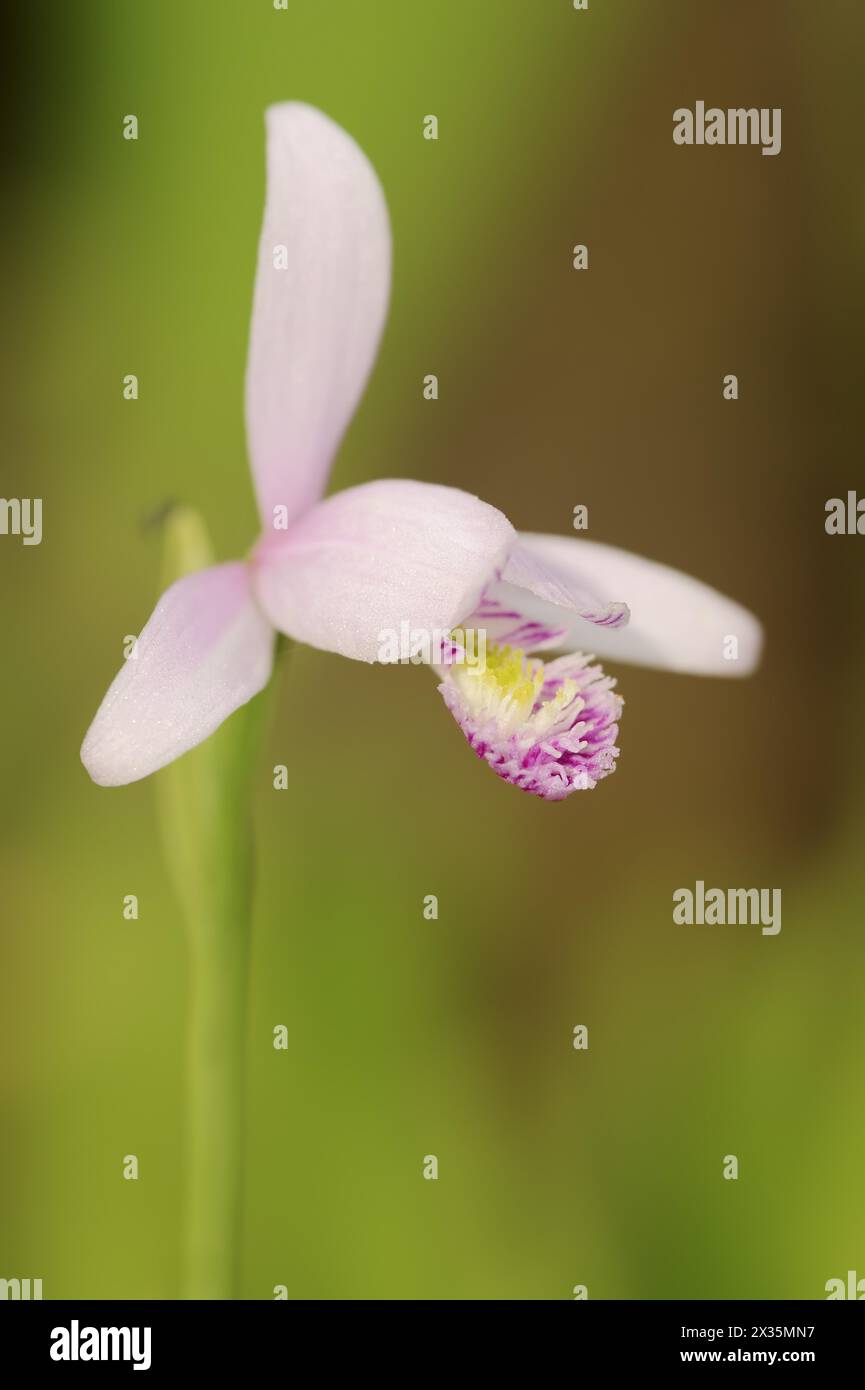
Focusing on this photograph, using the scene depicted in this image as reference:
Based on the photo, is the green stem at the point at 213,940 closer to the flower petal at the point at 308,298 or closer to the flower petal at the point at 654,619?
the flower petal at the point at 308,298

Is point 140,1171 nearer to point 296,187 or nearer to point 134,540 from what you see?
point 134,540

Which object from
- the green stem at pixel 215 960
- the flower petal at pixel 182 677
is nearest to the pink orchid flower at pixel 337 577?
the flower petal at pixel 182 677

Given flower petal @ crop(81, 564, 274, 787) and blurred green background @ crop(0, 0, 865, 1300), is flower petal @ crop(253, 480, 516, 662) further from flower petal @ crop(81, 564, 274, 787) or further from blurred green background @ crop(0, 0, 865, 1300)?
blurred green background @ crop(0, 0, 865, 1300)

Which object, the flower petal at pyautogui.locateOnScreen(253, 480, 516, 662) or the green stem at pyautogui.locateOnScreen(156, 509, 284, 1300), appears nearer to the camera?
the flower petal at pyautogui.locateOnScreen(253, 480, 516, 662)

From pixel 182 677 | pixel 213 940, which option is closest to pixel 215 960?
pixel 213 940

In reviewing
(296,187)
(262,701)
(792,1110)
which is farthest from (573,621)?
(792,1110)

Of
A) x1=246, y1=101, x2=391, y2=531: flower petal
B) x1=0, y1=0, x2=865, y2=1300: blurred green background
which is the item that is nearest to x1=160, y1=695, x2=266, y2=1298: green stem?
x1=246, y1=101, x2=391, y2=531: flower petal
